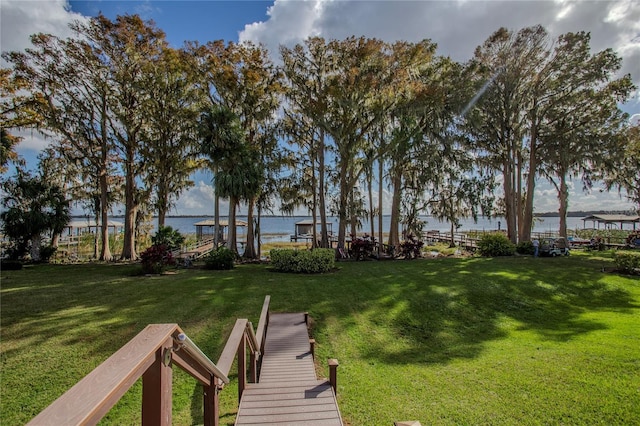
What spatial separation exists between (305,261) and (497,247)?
37.4 ft

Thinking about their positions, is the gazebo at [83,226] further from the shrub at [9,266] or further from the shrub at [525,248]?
the shrub at [525,248]

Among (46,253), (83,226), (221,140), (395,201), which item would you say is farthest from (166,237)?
(83,226)

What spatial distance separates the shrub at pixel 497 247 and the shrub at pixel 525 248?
554mm

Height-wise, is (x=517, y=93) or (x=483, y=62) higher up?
(x=483, y=62)

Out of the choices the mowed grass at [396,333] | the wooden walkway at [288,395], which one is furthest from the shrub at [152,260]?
the wooden walkway at [288,395]

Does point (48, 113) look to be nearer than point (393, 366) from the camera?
No

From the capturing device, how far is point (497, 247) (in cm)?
1777

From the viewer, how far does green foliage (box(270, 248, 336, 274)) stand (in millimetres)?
13367

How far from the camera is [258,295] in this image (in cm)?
974

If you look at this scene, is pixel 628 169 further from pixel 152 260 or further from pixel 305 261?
pixel 152 260

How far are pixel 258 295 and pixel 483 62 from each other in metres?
18.3

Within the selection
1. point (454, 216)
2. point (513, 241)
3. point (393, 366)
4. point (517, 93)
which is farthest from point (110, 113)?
point (513, 241)

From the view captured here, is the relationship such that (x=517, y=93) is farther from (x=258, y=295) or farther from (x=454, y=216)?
(x=258, y=295)

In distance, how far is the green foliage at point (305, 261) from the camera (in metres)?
13.4
